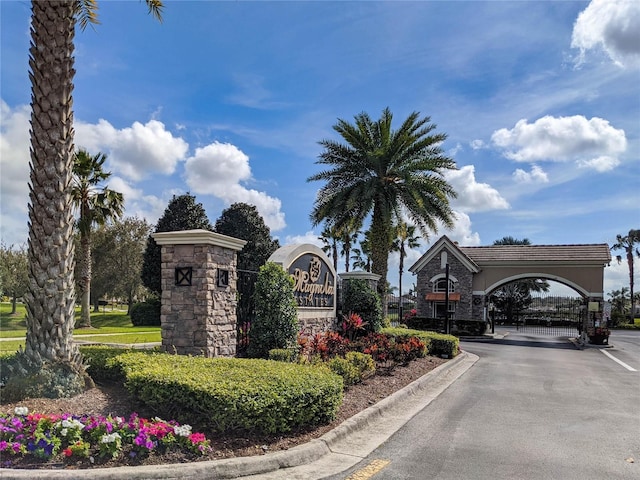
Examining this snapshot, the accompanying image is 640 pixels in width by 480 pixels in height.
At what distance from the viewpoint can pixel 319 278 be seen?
46.4 feet

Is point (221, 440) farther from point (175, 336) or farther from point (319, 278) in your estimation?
point (319, 278)

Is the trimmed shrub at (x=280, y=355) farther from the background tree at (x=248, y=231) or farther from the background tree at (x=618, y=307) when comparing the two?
the background tree at (x=618, y=307)

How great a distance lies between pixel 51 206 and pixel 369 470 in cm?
531

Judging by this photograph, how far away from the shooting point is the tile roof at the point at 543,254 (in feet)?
103

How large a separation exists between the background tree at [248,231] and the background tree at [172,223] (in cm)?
201

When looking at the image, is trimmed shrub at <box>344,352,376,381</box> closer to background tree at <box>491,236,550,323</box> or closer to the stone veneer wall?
the stone veneer wall

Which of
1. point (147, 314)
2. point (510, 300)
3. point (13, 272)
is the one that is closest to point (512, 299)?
point (510, 300)

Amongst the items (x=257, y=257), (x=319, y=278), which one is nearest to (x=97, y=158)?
(x=257, y=257)

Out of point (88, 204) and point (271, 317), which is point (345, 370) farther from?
point (88, 204)

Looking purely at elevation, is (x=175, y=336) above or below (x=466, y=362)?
above

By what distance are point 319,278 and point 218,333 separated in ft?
17.0

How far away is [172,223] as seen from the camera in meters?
33.1

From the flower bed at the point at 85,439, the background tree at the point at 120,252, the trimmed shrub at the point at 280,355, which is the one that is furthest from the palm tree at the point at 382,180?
the background tree at the point at 120,252

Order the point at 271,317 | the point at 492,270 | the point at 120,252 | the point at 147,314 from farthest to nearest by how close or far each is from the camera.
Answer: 1. the point at 120,252
2. the point at 492,270
3. the point at 147,314
4. the point at 271,317
